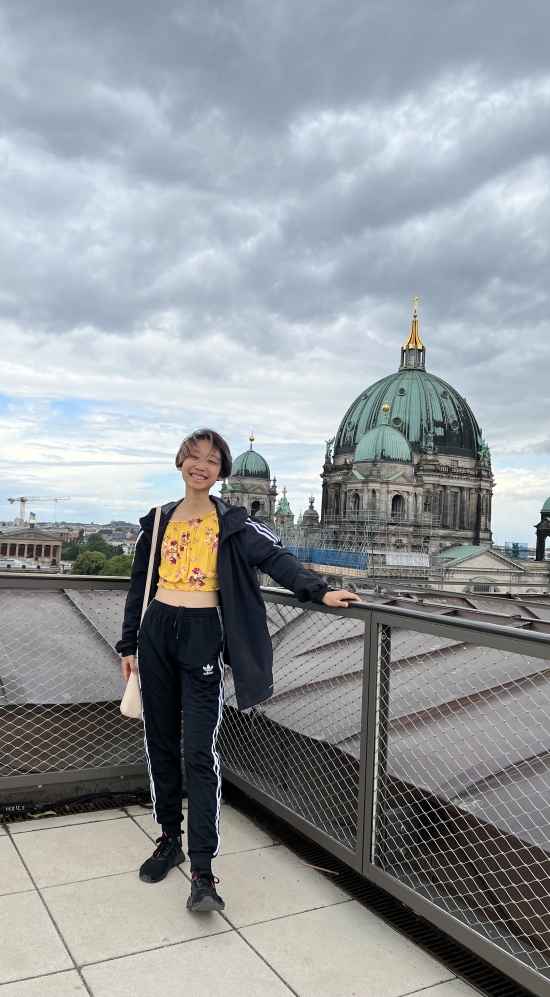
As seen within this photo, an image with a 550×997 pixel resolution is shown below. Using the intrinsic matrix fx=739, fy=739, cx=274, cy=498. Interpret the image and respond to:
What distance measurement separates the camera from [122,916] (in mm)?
2674

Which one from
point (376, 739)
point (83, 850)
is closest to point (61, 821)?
point (83, 850)

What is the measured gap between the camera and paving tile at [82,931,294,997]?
2.26 m

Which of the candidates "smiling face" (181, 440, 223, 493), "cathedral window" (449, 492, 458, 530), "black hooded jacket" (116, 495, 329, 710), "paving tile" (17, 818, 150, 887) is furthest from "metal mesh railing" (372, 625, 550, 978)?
"cathedral window" (449, 492, 458, 530)

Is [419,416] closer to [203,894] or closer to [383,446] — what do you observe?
[383,446]

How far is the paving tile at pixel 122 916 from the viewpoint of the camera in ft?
8.17

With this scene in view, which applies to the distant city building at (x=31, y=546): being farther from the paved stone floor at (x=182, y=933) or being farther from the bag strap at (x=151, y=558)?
the bag strap at (x=151, y=558)

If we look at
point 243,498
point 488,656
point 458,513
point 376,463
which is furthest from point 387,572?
point 488,656

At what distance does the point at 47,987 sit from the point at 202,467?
1831mm

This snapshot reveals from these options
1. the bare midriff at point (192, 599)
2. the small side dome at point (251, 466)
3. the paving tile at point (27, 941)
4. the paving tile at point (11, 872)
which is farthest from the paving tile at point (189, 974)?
the small side dome at point (251, 466)

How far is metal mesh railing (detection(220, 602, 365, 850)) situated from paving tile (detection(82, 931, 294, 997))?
704mm

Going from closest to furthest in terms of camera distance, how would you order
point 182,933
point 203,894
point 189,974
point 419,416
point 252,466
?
point 189,974 < point 182,933 < point 203,894 < point 419,416 < point 252,466

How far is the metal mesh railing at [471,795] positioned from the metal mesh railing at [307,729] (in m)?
0.21

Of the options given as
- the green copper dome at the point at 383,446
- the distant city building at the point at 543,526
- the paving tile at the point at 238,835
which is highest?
Answer: the green copper dome at the point at 383,446

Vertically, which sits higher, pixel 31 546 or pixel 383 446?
pixel 383 446
